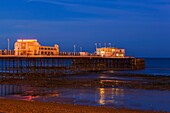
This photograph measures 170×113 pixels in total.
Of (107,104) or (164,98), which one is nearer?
(107,104)

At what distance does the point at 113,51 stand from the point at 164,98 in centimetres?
6934

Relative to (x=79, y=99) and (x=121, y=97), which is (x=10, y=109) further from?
(x=121, y=97)

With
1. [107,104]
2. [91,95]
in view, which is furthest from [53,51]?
[107,104]

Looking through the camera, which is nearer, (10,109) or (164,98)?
(10,109)

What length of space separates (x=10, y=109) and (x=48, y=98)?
6.00 meters

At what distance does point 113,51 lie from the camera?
302 feet

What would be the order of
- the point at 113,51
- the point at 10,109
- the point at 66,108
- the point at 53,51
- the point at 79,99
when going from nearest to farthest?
the point at 10,109, the point at 66,108, the point at 79,99, the point at 53,51, the point at 113,51

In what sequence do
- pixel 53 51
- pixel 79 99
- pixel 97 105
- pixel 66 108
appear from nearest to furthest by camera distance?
pixel 66 108 → pixel 97 105 → pixel 79 99 → pixel 53 51

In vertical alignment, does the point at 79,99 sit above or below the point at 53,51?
below

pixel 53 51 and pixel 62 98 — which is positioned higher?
pixel 53 51

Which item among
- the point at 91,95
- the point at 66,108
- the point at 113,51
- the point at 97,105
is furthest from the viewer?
the point at 113,51

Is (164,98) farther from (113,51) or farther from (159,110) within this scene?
(113,51)

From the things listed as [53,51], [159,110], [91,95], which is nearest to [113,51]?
[53,51]

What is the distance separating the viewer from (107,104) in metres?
20.1
